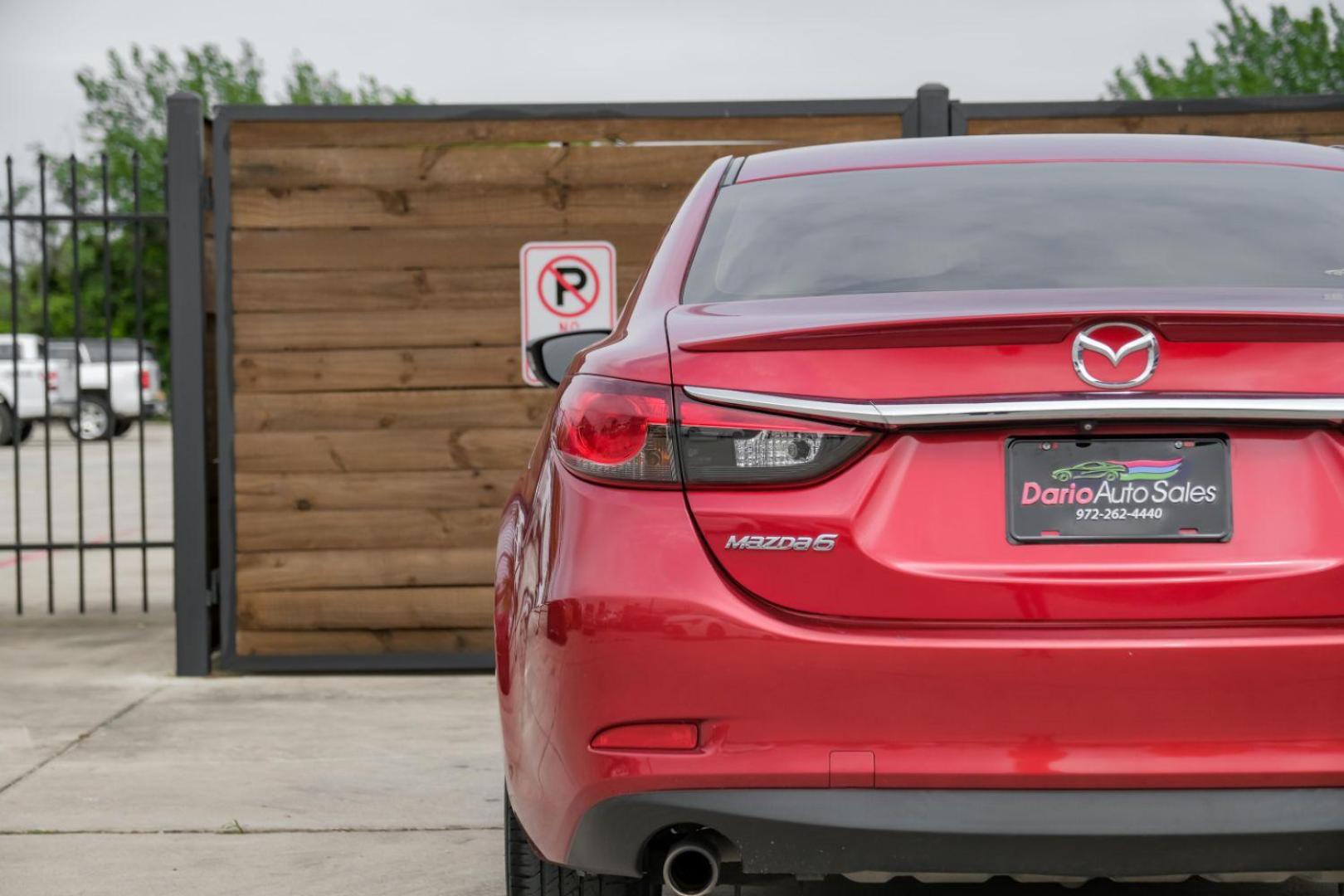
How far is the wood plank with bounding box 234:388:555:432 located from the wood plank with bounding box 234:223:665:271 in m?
0.54

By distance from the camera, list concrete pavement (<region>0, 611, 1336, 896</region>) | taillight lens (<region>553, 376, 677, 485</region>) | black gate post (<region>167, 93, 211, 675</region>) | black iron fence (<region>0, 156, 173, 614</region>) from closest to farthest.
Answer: taillight lens (<region>553, 376, 677, 485</region>) < concrete pavement (<region>0, 611, 1336, 896</region>) < black gate post (<region>167, 93, 211, 675</region>) < black iron fence (<region>0, 156, 173, 614</region>)

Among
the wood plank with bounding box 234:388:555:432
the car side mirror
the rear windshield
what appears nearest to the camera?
the rear windshield

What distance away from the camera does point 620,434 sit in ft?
8.37

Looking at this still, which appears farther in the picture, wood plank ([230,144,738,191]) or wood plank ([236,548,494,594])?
wood plank ([236,548,494,594])

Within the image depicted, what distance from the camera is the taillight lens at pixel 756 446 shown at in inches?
95.5

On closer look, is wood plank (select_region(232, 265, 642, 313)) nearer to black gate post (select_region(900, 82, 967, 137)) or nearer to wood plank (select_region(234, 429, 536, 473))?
wood plank (select_region(234, 429, 536, 473))

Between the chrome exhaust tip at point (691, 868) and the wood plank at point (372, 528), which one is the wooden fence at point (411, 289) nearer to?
the wood plank at point (372, 528)

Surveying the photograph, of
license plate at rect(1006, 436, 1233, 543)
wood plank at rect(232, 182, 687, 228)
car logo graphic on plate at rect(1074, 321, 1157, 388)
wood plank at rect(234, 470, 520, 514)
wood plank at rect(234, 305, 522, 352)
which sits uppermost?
wood plank at rect(232, 182, 687, 228)

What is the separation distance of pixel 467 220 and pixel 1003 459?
15.8ft

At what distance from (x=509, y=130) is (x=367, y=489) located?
5.32 feet

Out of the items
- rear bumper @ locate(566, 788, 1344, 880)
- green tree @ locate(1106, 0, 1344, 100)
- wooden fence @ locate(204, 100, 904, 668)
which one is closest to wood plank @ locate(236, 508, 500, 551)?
wooden fence @ locate(204, 100, 904, 668)

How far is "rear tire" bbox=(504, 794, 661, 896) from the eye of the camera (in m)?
2.89

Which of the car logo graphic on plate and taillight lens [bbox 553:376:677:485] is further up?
the car logo graphic on plate

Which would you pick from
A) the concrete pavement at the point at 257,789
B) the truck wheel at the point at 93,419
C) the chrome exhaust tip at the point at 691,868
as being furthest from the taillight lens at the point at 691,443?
the truck wheel at the point at 93,419
